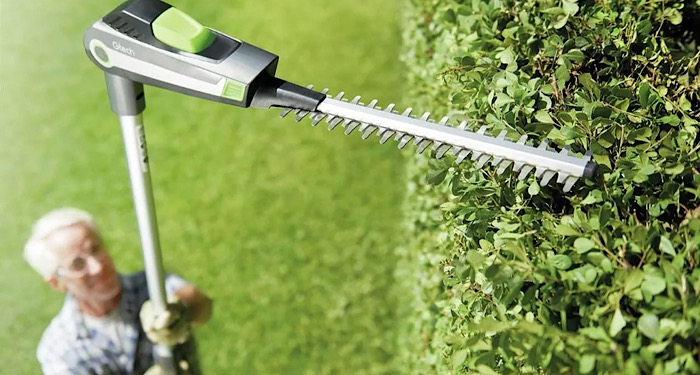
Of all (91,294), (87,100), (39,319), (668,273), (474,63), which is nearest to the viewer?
(668,273)

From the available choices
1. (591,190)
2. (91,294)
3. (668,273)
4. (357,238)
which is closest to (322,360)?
(357,238)

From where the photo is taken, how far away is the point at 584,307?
1.61m

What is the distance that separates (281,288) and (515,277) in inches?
135

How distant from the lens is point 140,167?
8.64ft

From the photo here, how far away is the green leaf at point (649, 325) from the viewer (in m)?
1.47

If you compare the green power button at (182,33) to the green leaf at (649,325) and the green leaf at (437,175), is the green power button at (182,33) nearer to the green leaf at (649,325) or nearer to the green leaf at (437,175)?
the green leaf at (437,175)

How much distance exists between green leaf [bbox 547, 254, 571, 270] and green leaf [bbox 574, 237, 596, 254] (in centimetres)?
3

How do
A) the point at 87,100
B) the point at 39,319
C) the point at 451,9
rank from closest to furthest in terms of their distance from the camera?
the point at 451,9 < the point at 39,319 < the point at 87,100

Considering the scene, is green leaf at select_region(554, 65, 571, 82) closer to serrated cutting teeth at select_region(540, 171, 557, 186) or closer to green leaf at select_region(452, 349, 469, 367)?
serrated cutting teeth at select_region(540, 171, 557, 186)

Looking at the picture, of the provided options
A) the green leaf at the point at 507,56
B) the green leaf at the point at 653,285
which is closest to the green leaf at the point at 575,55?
the green leaf at the point at 507,56

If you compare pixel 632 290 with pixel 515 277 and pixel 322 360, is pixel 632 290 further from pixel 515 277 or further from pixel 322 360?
pixel 322 360

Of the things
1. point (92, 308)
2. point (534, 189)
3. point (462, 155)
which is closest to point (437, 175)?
point (462, 155)

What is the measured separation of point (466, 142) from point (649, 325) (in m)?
0.69

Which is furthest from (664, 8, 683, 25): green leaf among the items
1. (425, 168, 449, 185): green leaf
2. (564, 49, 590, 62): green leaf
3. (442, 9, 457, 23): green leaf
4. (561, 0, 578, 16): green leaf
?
(425, 168, 449, 185): green leaf
